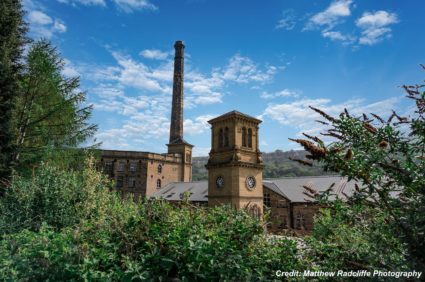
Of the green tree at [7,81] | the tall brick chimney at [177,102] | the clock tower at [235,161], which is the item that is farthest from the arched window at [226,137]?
the tall brick chimney at [177,102]

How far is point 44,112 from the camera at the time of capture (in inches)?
566

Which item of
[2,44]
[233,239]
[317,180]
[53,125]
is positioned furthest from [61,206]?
[317,180]

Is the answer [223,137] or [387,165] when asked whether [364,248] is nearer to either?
[387,165]

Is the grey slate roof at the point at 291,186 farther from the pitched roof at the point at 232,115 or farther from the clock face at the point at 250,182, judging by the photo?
the pitched roof at the point at 232,115

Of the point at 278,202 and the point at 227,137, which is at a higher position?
the point at 227,137

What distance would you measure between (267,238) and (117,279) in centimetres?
270

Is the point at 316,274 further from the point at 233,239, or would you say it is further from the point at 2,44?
the point at 2,44

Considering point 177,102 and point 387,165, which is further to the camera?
point 177,102

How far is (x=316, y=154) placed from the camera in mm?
3031

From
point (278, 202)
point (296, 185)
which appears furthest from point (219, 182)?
point (296, 185)

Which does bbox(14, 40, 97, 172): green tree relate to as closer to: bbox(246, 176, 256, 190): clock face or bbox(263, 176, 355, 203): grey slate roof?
bbox(246, 176, 256, 190): clock face

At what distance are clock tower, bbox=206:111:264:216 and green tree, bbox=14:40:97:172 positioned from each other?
585 inches

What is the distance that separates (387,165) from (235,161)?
23.7 metres

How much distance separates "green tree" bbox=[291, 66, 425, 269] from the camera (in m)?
2.72
